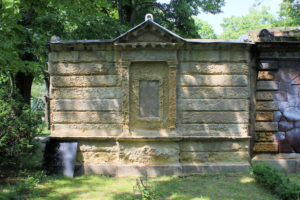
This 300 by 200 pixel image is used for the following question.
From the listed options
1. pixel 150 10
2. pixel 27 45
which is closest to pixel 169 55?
pixel 27 45

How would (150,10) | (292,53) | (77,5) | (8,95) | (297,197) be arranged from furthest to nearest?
(150,10)
(77,5)
(292,53)
(8,95)
(297,197)

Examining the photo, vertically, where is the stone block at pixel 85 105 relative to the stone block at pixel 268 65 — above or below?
below

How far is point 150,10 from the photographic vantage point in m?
14.6

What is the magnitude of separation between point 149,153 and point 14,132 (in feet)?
11.9

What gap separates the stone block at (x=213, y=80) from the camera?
696 cm

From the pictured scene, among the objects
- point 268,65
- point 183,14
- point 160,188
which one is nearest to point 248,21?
point 183,14

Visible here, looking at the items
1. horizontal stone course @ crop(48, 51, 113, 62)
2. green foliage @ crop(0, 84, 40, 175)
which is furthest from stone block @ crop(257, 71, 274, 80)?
green foliage @ crop(0, 84, 40, 175)

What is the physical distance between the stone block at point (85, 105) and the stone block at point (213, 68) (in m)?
2.18

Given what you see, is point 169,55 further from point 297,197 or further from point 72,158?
point 297,197

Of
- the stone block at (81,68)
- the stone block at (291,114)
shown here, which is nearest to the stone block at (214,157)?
the stone block at (291,114)

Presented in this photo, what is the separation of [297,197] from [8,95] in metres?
7.36

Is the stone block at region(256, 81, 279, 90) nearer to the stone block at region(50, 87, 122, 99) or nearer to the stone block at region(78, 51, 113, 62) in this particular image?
the stone block at region(50, 87, 122, 99)

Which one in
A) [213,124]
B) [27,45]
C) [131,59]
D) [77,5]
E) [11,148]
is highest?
[77,5]

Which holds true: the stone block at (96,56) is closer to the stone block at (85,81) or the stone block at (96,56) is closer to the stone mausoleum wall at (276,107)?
the stone block at (85,81)
